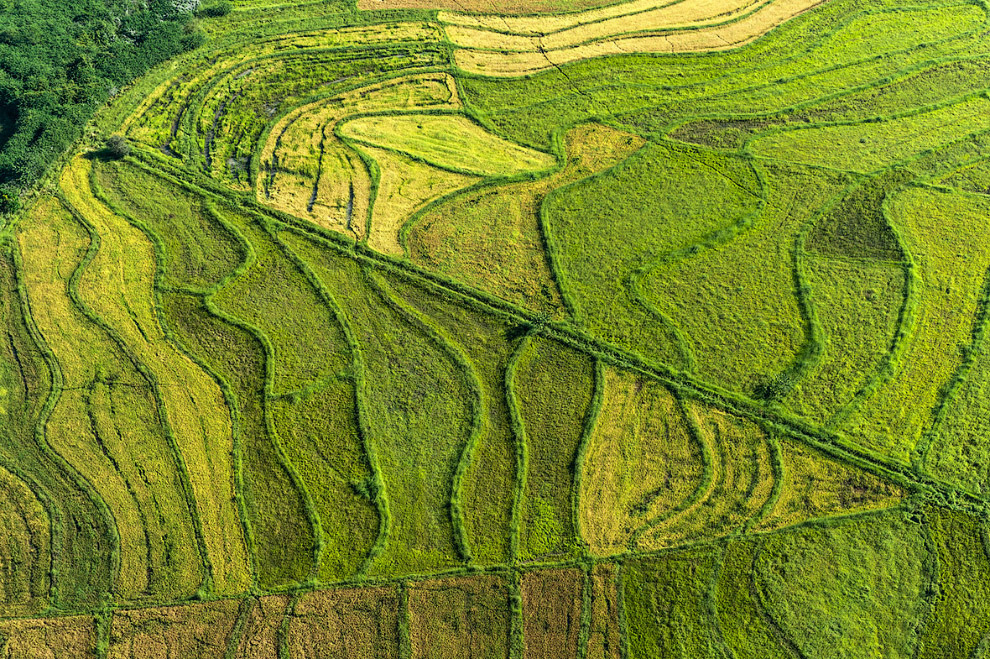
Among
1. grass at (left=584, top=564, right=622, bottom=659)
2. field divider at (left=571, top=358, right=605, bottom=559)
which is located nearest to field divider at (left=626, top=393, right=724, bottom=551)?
grass at (left=584, top=564, right=622, bottom=659)

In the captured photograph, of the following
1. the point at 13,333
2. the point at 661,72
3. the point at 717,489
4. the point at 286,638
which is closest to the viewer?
the point at 286,638

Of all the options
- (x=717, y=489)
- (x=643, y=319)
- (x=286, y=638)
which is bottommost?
(x=286, y=638)

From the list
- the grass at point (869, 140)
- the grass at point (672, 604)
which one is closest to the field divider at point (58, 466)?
the grass at point (672, 604)

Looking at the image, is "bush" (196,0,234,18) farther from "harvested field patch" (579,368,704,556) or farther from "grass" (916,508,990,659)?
"grass" (916,508,990,659)

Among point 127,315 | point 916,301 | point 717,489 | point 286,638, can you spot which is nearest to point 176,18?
point 127,315

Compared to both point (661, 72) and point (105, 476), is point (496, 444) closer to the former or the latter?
point (105, 476)

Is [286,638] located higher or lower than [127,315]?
lower

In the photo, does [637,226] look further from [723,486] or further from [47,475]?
[47,475]

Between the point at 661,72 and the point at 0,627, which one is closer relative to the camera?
the point at 0,627
